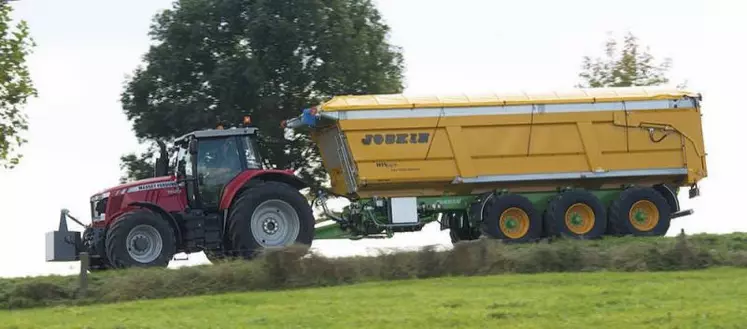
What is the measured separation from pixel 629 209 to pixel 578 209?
107 centimetres

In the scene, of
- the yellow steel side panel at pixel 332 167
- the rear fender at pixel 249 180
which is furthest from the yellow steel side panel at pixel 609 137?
the rear fender at pixel 249 180

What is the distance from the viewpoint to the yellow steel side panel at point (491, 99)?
2200cm

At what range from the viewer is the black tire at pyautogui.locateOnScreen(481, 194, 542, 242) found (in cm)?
2220

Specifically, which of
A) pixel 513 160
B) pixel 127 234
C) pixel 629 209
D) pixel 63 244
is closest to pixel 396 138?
pixel 513 160

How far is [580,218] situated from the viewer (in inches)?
898

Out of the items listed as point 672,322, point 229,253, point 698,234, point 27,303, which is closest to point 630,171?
point 698,234

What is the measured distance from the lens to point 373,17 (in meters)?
29.7

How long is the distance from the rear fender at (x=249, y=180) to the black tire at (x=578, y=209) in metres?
5.14

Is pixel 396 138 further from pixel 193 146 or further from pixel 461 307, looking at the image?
pixel 461 307


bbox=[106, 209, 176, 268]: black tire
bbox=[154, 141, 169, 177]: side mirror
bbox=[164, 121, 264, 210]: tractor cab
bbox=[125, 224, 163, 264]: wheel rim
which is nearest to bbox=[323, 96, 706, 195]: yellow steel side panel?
bbox=[164, 121, 264, 210]: tractor cab

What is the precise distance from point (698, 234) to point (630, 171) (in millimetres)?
1934

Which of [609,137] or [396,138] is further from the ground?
[396,138]

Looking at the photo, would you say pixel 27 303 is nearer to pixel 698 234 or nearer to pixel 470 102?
pixel 470 102

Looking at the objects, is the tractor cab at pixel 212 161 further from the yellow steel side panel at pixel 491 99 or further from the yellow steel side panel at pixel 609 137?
the yellow steel side panel at pixel 609 137
